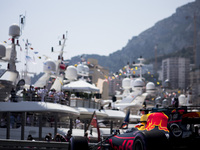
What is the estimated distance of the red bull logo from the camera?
9663 mm

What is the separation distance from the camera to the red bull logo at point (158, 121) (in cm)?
966

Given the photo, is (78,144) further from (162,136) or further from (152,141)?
(162,136)

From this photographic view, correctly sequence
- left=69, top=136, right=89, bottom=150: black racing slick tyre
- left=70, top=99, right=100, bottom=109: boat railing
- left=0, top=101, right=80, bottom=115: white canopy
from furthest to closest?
left=70, top=99, right=100, bottom=109: boat railing, left=0, top=101, right=80, bottom=115: white canopy, left=69, top=136, right=89, bottom=150: black racing slick tyre

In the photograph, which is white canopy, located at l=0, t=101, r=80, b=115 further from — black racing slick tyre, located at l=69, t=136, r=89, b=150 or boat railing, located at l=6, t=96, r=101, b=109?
black racing slick tyre, located at l=69, t=136, r=89, b=150

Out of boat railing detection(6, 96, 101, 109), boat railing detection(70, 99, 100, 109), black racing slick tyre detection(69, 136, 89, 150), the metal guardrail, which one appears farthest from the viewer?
boat railing detection(70, 99, 100, 109)

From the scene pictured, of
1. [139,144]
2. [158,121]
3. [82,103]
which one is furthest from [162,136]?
[82,103]

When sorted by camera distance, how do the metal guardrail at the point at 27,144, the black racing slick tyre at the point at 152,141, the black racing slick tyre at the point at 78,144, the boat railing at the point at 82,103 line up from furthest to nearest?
the boat railing at the point at 82,103 < the metal guardrail at the point at 27,144 < the black racing slick tyre at the point at 78,144 < the black racing slick tyre at the point at 152,141

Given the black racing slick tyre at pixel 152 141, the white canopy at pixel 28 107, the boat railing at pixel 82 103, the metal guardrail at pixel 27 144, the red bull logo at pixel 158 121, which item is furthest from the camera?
the boat railing at pixel 82 103

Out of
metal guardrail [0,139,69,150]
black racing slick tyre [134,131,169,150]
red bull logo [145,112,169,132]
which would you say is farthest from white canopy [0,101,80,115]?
black racing slick tyre [134,131,169,150]

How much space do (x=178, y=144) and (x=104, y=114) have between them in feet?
98.9

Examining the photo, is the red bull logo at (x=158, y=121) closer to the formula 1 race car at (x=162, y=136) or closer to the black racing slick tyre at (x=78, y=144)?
the formula 1 race car at (x=162, y=136)

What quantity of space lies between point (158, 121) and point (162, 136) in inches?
74.7

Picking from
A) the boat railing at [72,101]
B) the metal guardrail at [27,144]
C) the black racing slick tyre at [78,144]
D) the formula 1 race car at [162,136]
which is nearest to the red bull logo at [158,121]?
the formula 1 race car at [162,136]

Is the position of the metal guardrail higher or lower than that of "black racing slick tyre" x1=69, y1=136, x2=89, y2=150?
lower
